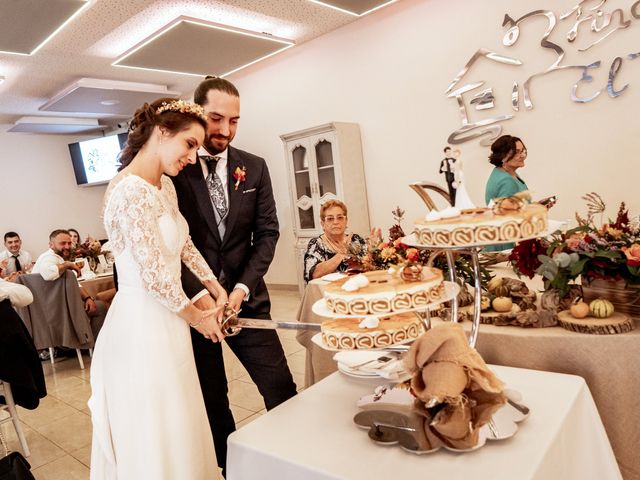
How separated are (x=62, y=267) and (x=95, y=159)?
5260mm

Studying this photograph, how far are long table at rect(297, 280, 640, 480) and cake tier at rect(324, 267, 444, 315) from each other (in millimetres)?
567

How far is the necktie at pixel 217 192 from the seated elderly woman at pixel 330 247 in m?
1.50

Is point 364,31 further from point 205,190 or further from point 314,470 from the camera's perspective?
point 314,470

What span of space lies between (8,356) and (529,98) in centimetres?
457

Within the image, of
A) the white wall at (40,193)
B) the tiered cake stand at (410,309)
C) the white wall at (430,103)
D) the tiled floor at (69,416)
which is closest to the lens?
the tiered cake stand at (410,309)

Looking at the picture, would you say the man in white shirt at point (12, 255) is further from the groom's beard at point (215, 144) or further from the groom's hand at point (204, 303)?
the groom's hand at point (204, 303)

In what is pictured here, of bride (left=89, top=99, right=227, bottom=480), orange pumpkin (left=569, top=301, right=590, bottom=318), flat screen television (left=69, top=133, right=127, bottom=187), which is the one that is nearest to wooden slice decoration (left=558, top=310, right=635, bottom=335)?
orange pumpkin (left=569, top=301, right=590, bottom=318)

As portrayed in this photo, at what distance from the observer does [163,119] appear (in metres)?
1.52

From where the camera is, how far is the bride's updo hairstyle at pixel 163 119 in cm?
152

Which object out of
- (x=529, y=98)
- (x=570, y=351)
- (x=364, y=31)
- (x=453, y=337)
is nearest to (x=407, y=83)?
(x=364, y=31)

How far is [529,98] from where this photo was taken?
445 centimetres

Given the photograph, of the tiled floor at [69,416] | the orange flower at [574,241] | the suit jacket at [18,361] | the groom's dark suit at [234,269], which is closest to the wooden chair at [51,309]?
the tiled floor at [69,416]

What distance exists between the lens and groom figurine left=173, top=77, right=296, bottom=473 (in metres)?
1.81

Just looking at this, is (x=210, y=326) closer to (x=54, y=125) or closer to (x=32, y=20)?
(x=32, y=20)
